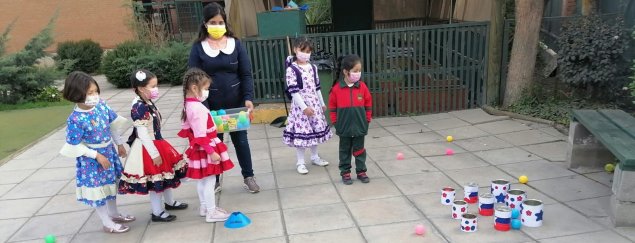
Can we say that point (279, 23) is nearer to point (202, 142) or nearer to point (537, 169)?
point (202, 142)

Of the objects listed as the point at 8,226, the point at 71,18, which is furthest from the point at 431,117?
the point at 71,18

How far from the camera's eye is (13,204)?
15.6 ft

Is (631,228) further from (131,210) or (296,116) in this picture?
(131,210)

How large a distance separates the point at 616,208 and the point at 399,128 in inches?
138

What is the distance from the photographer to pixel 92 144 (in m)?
3.68

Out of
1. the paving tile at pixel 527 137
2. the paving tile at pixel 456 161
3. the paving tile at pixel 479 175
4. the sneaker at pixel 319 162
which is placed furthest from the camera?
the paving tile at pixel 527 137

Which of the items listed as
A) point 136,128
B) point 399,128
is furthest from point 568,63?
point 136,128

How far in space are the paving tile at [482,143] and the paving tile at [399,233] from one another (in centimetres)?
224

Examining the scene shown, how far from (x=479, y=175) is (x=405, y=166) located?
2.56 ft

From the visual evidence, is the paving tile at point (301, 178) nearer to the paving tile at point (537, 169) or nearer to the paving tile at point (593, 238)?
the paving tile at point (537, 169)

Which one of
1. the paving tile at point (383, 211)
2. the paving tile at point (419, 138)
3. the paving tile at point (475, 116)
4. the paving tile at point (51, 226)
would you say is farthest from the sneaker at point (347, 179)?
the paving tile at point (475, 116)

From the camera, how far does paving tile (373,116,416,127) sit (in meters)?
7.09

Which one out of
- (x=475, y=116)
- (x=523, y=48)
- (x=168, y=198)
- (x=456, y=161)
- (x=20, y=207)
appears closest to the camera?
(x=168, y=198)

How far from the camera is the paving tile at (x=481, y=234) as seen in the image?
3.44m
